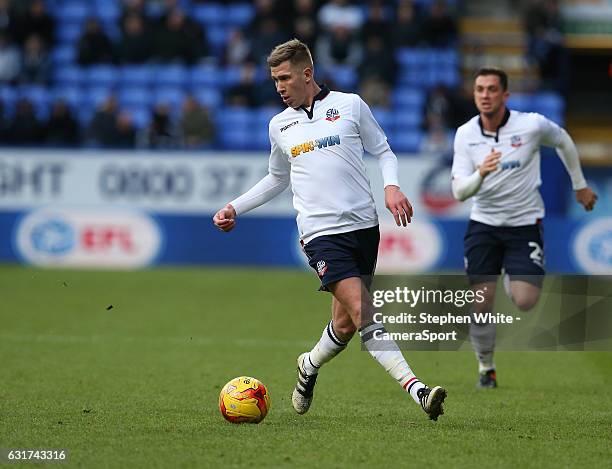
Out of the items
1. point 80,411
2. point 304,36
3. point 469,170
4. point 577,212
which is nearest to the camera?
point 80,411

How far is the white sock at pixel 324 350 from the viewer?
7061 mm

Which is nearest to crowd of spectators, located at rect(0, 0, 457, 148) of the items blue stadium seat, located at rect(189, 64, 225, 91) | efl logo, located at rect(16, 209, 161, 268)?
blue stadium seat, located at rect(189, 64, 225, 91)

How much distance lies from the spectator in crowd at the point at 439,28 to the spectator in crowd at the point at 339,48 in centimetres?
128

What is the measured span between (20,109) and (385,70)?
6079mm

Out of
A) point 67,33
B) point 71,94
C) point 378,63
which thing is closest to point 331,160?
point 378,63

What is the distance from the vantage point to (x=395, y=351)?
667 cm

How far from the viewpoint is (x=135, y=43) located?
2073cm

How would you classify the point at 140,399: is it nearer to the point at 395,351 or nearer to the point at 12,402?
the point at 12,402

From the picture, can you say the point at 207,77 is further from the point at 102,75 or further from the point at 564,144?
the point at 564,144

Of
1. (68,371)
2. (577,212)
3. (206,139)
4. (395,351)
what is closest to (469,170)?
(395,351)

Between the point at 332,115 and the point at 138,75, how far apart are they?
14325mm

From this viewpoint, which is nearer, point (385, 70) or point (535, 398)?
point (535, 398)

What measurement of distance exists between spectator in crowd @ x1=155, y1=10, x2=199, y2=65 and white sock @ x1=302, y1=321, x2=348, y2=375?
46.3 ft

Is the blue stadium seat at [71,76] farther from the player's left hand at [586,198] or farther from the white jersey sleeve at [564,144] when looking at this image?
the player's left hand at [586,198]
